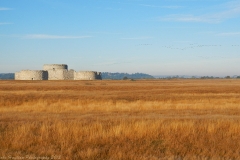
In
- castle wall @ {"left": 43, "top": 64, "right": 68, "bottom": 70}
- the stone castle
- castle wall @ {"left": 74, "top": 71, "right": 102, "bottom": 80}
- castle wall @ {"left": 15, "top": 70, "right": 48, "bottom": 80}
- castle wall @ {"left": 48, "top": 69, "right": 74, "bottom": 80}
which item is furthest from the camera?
castle wall @ {"left": 43, "top": 64, "right": 68, "bottom": 70}

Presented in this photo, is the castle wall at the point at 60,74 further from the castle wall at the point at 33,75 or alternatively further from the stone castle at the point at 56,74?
the castle wall at the point at 33,75

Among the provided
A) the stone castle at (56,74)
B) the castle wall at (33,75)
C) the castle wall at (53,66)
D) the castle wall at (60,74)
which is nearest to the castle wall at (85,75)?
the stone castle at (56,74)

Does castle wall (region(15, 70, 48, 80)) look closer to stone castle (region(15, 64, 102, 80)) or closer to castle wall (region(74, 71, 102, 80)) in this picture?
stone castle (region(15, 64, 102, 80))

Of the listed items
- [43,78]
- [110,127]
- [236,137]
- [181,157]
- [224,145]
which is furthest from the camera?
[43,78]

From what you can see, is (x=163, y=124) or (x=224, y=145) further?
(x=163, y=124)

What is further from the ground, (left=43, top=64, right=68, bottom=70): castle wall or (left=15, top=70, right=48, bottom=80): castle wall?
(left=43, top=64, right=68, bottom=70): castle wall

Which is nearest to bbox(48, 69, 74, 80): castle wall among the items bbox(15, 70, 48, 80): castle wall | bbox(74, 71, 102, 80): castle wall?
bbox(15, 70, 48, 80): castle wall

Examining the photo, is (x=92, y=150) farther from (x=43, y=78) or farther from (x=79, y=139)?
(x=43, y=78)

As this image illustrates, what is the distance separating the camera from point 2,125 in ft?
48.2

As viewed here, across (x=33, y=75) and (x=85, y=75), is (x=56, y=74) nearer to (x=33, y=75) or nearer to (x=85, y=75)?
(x=33, y=75)

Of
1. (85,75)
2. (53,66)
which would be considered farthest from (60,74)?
(85,75)

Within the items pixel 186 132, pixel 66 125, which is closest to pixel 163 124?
pixel 186 132

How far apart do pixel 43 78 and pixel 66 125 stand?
425 ft

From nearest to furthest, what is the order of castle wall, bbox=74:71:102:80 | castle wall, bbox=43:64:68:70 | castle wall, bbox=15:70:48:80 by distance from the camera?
castle wall, bbox=15:70:48:80 → castle wall, bbox=74:71:102:80 → castle wall, bbox=43:64:68:70
